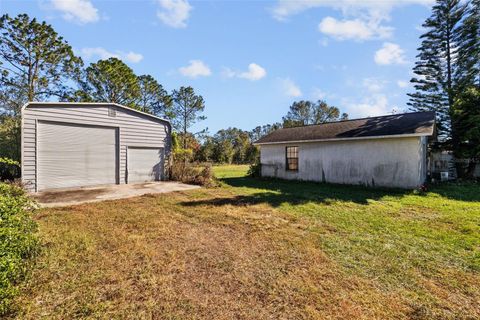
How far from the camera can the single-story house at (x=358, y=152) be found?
9.64m

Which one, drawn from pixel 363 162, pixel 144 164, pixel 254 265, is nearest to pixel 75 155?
pixel 144 164

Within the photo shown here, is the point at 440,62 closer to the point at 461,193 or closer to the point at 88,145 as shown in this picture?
the point at 461,193

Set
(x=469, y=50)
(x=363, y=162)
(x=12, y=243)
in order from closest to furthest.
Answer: (x=12, y=243), (x=363, y=162), (x=469, y=50)

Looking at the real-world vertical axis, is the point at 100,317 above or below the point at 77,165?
below

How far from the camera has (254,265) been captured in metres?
3.30

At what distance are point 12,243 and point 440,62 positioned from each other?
79.0 feet

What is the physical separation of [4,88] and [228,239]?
24146mm

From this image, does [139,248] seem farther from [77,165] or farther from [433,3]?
[433,3]

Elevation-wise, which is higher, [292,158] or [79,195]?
[292,158]

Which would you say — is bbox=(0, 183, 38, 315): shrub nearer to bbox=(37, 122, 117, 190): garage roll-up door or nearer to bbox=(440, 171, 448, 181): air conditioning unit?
bbox=(37, 122, 117, 190): garage roll-up door

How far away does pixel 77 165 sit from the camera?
32.2ft

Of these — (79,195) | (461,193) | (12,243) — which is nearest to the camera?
(12,243)

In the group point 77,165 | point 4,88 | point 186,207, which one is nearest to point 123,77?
point 4,88

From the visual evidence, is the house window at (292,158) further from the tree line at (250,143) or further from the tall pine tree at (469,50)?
the tree line at (250,143)
